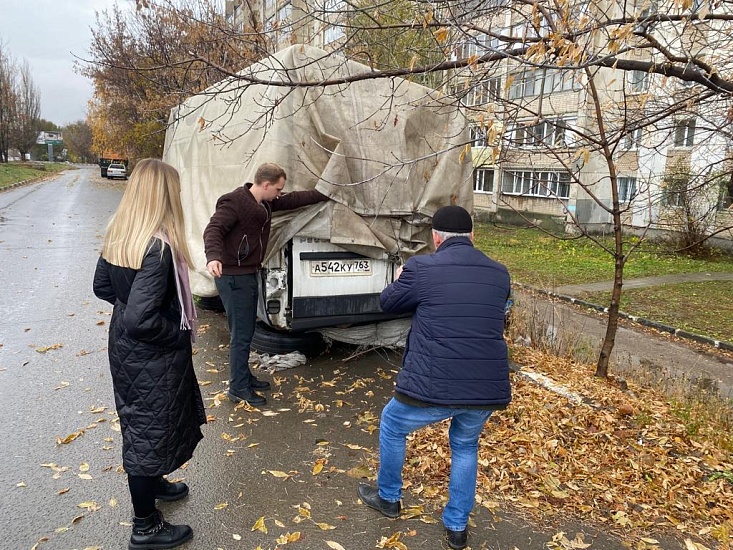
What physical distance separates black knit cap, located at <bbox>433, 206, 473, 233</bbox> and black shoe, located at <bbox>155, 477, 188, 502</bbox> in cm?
221

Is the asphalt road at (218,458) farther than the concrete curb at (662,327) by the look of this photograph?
No

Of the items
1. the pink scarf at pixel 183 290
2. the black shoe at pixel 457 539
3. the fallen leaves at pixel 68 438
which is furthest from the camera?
the fallen leaves at pixel 68 438

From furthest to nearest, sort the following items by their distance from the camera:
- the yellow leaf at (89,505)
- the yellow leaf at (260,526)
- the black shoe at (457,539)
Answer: the yellow leaf at (89,505), the yellow leaf at (260,526), the black shoe at (457,539)

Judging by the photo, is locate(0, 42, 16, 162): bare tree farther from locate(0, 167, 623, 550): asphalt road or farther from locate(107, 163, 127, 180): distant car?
locate(0, 167, 623, 550): asphalt road

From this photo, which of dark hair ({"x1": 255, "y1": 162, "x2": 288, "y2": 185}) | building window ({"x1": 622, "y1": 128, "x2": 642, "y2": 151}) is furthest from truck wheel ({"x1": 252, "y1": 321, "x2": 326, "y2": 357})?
building window ({"x1": 622, "y1": 128, "x2": 642, "y2": 151})

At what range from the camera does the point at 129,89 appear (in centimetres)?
2400

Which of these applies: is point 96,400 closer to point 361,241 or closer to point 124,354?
point 124,354

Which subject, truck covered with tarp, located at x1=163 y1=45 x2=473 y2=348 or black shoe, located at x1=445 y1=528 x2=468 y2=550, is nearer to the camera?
black shoe, located at x1=445 y1=528 x2=468 y2=550

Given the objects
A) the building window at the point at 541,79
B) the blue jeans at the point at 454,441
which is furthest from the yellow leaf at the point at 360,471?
the building window at the point at 541,79

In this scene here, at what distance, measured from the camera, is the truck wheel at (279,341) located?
546 cm

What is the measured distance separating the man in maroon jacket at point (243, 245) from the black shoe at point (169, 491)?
4.25 ft

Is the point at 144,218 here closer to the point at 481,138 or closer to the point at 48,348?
the point at 481,138

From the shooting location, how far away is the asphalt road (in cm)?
293

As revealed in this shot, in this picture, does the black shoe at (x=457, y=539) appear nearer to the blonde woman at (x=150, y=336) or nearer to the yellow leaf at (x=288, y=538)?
the yellow leaf at (x=288, y=538)
